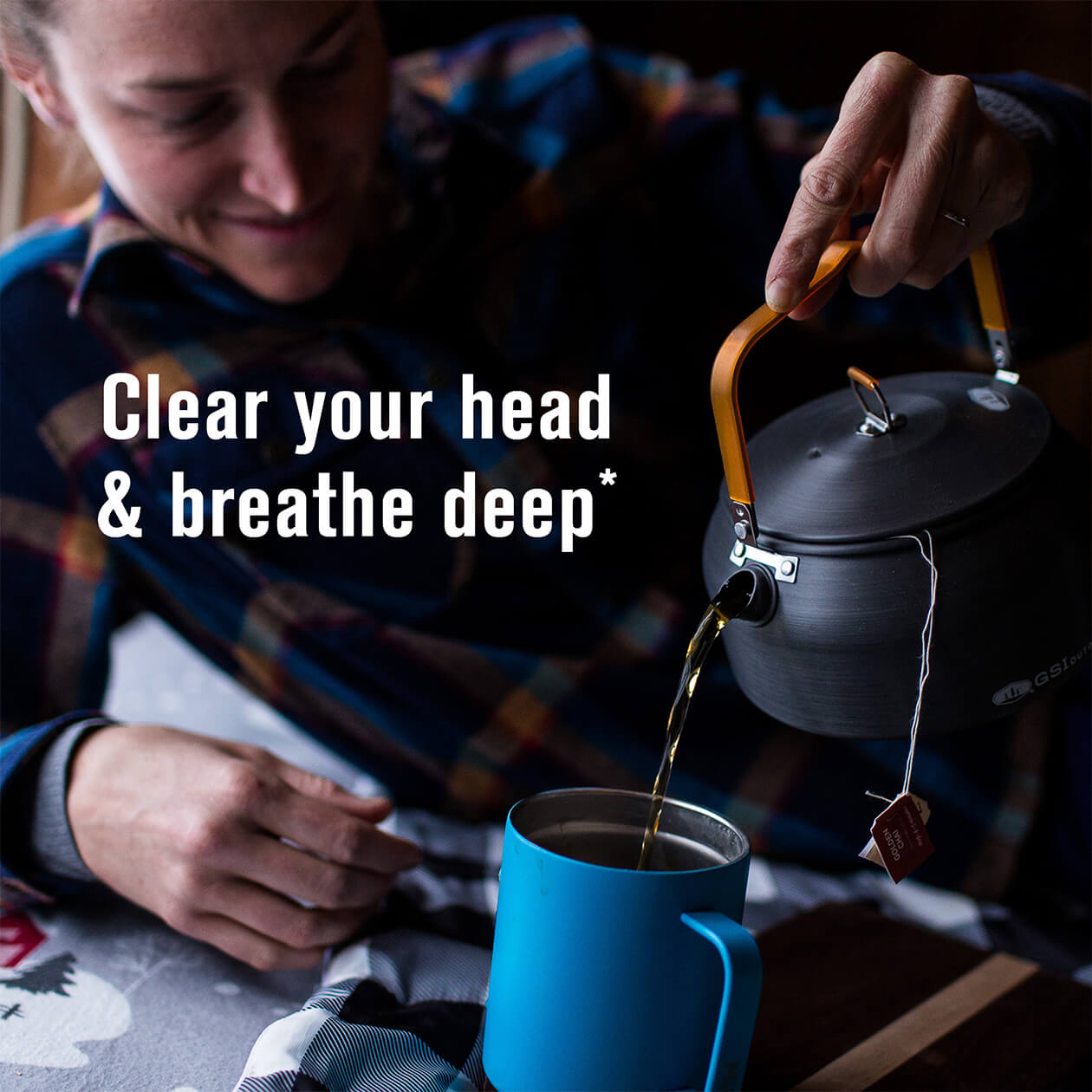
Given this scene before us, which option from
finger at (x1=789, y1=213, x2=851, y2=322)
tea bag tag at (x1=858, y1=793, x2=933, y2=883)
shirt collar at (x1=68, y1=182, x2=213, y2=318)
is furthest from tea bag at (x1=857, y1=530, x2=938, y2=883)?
shirt collar at (x1=68, y1=182, x2=213, y2=318)

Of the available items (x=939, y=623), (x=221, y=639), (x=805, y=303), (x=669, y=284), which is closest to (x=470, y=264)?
(x=669, y=284)

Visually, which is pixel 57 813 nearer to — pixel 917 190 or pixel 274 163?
pixel 274 163

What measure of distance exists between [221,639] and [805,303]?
0.71m

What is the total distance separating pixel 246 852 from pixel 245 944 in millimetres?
56

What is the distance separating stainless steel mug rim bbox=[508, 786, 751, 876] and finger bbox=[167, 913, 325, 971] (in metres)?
0.24

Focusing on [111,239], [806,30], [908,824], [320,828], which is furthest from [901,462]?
[806,30]

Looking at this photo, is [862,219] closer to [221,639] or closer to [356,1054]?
[356,1054]

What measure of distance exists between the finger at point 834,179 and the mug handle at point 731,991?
0.27m

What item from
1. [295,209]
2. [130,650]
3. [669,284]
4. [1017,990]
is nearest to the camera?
[1017,990]

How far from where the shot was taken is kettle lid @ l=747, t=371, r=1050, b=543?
1.50ft

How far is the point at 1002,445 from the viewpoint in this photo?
48cm

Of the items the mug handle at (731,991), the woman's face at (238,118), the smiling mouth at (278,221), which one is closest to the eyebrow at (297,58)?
the woman's face at (238,118)

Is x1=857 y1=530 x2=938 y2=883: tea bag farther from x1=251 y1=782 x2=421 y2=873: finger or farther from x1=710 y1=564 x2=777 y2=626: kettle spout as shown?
x1=251 y1=782 x2=421 y2=873: finger

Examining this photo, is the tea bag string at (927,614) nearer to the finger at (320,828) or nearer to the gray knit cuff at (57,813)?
the finger at (320,828)
